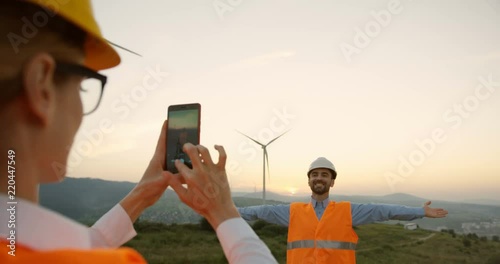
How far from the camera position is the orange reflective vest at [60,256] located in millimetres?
845

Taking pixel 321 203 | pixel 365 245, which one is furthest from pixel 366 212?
pixel 365 245

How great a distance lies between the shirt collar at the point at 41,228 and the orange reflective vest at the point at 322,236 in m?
7.18

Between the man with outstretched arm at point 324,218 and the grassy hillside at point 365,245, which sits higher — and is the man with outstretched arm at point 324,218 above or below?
above

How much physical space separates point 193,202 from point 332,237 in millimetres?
6868

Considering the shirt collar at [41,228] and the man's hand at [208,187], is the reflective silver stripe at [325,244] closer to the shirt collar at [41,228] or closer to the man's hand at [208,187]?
the man's hand at [208,187]

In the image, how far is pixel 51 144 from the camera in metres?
1.08

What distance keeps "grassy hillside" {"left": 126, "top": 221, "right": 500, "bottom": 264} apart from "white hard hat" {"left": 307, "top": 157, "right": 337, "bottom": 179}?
1816 inches

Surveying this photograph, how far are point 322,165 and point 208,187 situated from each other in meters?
8.25

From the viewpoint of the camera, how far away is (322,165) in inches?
377

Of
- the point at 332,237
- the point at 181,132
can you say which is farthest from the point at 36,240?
the point at 332,237

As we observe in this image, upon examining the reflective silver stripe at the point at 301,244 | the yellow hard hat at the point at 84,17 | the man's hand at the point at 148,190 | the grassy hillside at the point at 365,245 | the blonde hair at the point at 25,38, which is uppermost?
the yellow hard hat at the point at 84,17

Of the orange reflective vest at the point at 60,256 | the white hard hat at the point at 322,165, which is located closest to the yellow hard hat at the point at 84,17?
the orange reflective vest at the point at 60,256

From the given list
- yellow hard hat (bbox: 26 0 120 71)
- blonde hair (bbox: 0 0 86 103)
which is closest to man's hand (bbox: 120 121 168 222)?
yellow hard hat (bbox: 26 0 120 71)

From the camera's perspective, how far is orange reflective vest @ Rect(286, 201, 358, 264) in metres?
7.85
